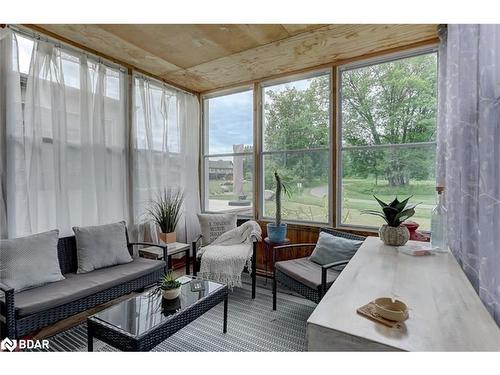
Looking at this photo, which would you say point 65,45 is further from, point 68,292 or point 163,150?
point 68,292

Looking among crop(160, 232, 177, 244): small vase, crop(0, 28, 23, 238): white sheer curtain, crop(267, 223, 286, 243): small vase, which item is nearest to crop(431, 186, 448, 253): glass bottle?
crop(267, 223, 286, 243): small vase

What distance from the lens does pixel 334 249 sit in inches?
103

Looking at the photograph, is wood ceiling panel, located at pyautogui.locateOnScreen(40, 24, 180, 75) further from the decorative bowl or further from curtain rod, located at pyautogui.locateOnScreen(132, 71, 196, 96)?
the decorative bowl

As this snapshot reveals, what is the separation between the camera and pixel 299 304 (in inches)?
108

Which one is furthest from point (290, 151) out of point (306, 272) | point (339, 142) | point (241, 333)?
point (241, 333)

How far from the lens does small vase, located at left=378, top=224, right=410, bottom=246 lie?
1845mm

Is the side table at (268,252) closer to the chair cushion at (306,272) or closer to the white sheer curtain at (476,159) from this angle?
the chair cushion at (306,272)

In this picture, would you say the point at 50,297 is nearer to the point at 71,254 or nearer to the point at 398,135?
the point at 71,254

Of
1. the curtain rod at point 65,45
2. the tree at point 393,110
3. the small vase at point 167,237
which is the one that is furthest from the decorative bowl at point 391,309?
the curtain rod at point 65,45

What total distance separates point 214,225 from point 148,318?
189 cm

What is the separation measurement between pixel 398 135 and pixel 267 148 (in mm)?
1611

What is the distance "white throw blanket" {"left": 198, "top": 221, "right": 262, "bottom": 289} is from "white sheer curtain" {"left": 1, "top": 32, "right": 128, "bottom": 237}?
115cm
